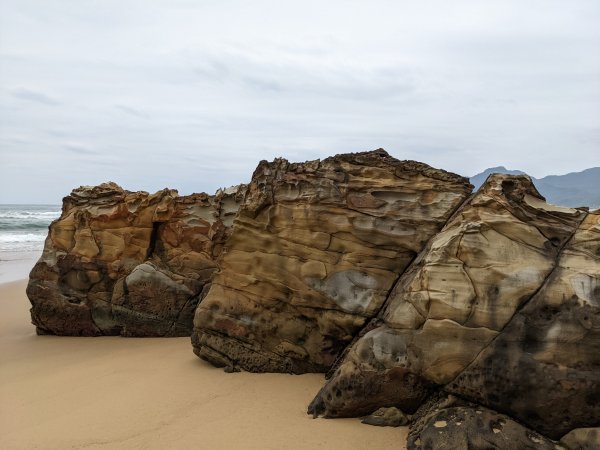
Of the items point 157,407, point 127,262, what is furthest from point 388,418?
point 127,262

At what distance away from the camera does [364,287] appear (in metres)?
5.21

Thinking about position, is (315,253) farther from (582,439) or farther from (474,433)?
(582,439)

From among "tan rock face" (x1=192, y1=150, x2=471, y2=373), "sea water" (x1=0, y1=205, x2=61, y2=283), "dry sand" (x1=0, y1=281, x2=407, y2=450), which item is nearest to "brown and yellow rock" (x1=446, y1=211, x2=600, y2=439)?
"dry sand" (x1=0, y1=281, x2=407, y2=450)

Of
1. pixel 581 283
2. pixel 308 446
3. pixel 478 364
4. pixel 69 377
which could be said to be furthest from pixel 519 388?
pixel 69 377

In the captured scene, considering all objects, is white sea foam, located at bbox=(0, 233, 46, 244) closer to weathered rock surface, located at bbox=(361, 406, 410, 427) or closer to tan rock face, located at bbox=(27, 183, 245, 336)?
tan rock face, located at bbox=(27, 183, 245, 336)

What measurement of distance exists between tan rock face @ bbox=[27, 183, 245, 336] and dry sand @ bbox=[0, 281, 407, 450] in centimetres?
87

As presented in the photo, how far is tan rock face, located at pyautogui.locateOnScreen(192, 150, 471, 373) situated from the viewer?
5176mm

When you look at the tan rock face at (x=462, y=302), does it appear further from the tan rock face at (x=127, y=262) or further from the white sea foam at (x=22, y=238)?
the white sea foam at (x=22, y=238)

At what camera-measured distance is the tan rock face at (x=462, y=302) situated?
417 cm

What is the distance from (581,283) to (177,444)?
3435 millimetres

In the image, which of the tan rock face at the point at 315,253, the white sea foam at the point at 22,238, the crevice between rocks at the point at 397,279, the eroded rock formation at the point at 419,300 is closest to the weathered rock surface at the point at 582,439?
the eroded rock formation at the point at 419,300

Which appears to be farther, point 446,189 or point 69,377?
point 69,377

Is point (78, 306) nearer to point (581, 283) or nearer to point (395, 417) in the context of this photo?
point (395, 417)

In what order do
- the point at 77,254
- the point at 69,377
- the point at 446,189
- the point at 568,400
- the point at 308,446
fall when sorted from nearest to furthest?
1. the point at 568,400
2. the point at 308,446
3. the point at 446,189
4. the point at 69,377
5. the point at 77,254
